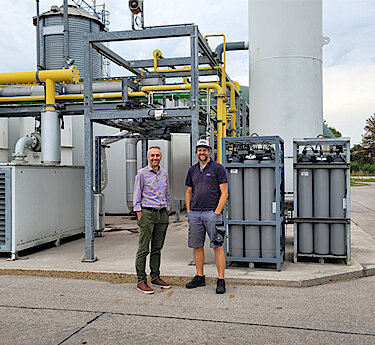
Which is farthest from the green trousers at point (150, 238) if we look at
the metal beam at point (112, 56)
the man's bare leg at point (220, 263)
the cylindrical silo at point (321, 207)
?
the metal beam at point (112, 56)

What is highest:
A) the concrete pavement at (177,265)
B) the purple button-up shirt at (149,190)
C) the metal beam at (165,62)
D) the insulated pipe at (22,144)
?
the metal beam at (165,62)

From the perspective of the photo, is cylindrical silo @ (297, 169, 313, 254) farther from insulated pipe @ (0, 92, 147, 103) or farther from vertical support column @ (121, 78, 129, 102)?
insulated pipe @ (0, 92, 147, 103)

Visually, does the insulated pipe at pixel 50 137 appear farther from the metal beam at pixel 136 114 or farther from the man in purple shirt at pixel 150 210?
the man in purple shirt at pixel 150 210

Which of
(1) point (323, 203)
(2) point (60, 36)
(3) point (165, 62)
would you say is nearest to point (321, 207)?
(1) point (323, 203)

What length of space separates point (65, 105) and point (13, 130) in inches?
162

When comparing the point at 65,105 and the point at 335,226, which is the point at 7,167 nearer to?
the point at 65,105

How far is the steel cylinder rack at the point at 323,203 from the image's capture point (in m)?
7.27

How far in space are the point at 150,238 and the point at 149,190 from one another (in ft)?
2.08

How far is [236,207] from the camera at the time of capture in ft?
23.3

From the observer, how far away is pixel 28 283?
6.58m

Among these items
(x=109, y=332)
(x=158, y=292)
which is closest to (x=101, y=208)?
(x=158, y=292)

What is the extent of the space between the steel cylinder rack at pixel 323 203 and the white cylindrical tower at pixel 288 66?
205cm

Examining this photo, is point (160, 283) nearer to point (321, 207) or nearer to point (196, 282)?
point (196, 282)

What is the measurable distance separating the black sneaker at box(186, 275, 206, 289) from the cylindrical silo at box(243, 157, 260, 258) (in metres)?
1.13
